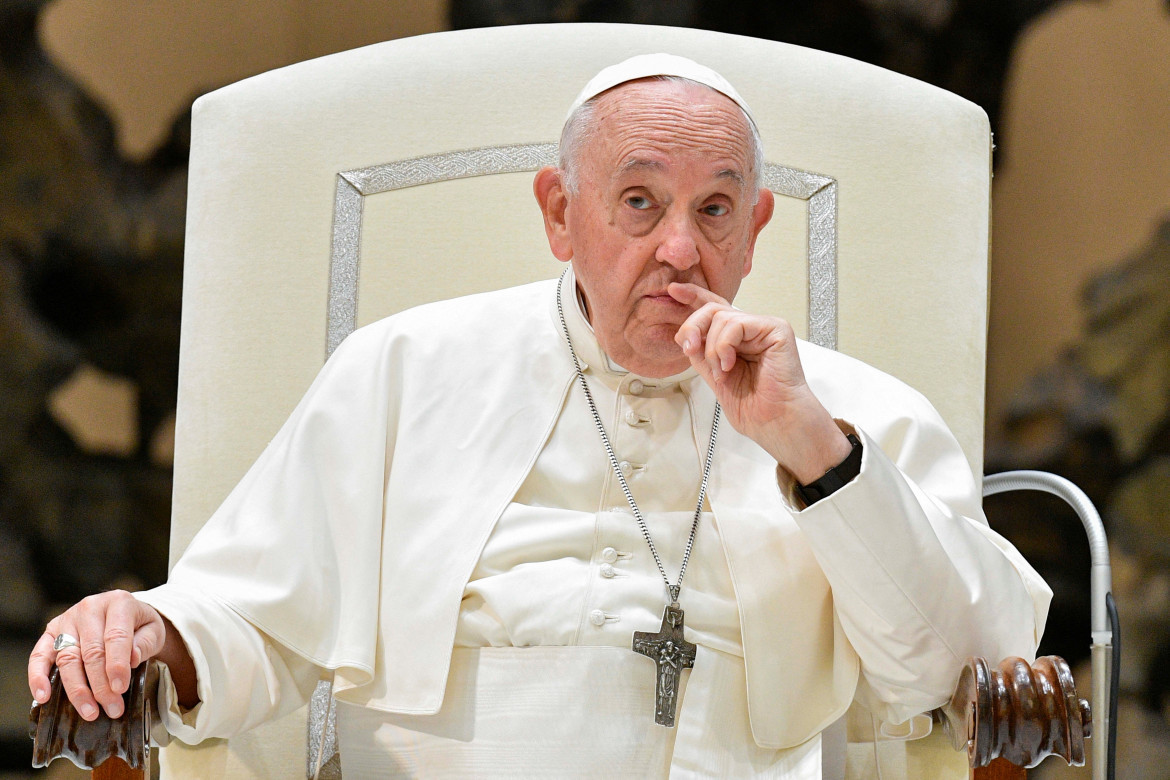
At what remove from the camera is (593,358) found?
2521 mm

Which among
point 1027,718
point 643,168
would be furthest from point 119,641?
point 1027,718

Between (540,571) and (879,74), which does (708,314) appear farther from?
(879,74)

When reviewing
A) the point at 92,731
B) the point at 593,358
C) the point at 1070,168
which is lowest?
the point at 92,731

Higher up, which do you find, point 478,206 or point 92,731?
point 478,206

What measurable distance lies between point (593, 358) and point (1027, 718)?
981 millimetres

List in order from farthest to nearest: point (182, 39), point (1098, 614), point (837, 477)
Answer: point (182, 39), point (1098, 614), point (837, 477)

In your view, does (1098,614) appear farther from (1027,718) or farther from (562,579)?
(562,579)

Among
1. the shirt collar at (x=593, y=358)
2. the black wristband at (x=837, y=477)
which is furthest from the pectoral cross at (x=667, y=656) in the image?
the shirt collar at (x=593, y=358)

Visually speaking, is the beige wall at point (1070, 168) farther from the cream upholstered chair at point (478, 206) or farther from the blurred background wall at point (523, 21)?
the cream upholstered chair at point (478, 206)

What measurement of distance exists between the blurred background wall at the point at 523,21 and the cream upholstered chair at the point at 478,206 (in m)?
1.44

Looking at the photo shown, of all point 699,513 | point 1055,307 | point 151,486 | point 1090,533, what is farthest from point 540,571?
point 1055,307

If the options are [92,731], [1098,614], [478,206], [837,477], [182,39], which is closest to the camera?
[92,731]

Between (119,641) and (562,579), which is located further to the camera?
Answer: (562,579)

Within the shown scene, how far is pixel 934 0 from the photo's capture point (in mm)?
4555
